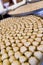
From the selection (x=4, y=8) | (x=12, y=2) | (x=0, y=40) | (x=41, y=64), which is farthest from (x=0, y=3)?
(x=41, y=64)

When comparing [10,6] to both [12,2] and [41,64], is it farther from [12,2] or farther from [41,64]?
[41,64]

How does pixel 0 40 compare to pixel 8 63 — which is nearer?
pixel 8 63

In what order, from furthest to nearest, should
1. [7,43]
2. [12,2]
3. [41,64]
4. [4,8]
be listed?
[12,2] → [4,8] → [7,43] → [41,64]

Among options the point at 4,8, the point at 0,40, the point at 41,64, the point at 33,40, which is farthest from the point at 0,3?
the point at 41,64

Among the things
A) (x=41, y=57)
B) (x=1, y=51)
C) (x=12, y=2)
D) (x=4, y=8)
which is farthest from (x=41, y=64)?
(x=12, y=2)

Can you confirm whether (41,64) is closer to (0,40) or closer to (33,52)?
(33,52)

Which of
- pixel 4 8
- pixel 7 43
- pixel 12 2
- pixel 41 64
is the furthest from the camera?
pixel 12 2

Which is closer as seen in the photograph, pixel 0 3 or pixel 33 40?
pixel 33 40

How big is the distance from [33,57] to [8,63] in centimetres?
7

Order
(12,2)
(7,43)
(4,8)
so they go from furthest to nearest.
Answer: (12,2) → (4,8) → (7,43)

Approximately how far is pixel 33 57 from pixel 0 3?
3.27 ft

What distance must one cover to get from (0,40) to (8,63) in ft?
0.59

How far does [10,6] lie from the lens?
52.6 inches

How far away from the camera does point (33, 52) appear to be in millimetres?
374
